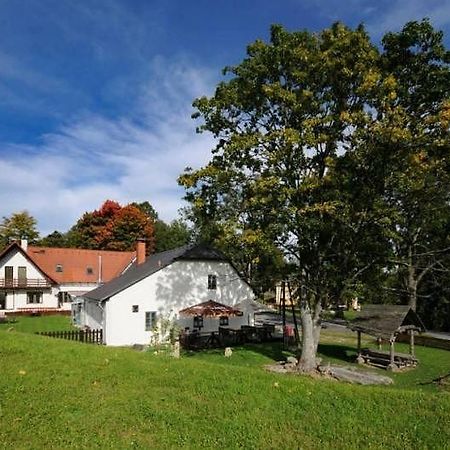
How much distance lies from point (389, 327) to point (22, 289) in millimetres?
39692

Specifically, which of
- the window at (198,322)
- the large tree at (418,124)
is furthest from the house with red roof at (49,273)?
the large tree at (418,124)

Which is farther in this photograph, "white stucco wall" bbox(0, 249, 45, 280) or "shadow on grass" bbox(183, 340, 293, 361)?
"white stucco wall" bbox(0, 249, 45, 280)

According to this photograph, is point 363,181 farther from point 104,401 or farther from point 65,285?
point 65,285

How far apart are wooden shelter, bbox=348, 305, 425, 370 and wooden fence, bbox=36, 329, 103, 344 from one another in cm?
1496

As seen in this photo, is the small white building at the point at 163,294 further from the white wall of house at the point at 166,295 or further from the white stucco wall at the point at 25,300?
the white stucco wall at the point at 25,300

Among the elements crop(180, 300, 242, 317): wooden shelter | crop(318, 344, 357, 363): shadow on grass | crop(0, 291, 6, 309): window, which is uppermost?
crop(0, 291, 6, 309): window

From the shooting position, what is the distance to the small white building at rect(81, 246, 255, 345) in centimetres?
2973

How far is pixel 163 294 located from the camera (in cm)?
3128

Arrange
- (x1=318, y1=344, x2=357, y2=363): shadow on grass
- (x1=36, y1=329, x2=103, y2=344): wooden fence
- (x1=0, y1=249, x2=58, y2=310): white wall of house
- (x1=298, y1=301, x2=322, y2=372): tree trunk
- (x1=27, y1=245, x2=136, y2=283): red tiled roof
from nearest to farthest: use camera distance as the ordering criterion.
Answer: (x1=298, y1=301, x2=322, y2=372): tree trunk
(x1=36, y1=329, x2=103, y2=344): wooden fence
(x1=318, y1=344, x2=357, y2=363): shadow on grass
(x1=0, y1=249, x2=58, y2=310): white wall of house
(x1=27, y1=245, x2=136, y2=283): red tiled roof

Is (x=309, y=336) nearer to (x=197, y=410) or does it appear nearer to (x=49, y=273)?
(x=197, y=410)

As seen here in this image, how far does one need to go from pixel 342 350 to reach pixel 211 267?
34.8 ft

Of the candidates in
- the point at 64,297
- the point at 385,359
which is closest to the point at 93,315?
the point at 64,297

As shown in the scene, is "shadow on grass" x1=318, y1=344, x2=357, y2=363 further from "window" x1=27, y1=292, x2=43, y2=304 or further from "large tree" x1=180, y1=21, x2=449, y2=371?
"window" x1=27, y1=292, x2=43, y2=304

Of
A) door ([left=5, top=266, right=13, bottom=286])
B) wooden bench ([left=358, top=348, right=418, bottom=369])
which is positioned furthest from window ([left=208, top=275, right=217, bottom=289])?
door ([left=5, top=266, right=13, bottom=286])
